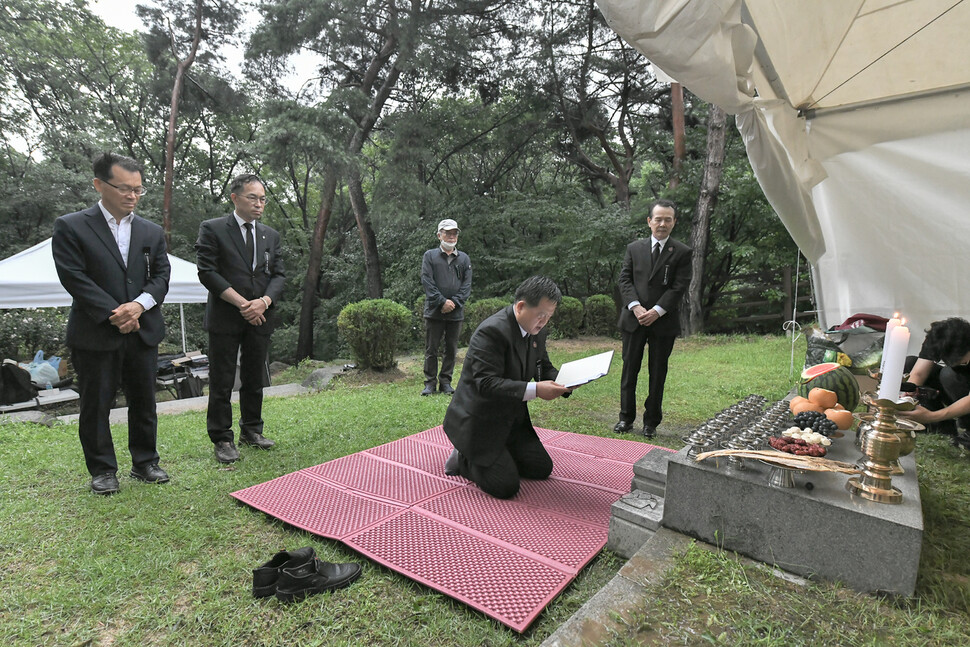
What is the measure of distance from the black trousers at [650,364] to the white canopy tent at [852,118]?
1339 mm

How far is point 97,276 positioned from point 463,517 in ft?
7.90

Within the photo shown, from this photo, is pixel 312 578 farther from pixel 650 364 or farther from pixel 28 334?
pixel 28 334

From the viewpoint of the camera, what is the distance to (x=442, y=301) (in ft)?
18.5

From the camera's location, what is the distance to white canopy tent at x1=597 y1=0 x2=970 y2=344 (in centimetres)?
216

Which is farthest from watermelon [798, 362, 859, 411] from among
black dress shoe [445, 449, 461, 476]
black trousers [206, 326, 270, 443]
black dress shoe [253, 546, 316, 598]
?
black trousers [206, 326, 270, 443]

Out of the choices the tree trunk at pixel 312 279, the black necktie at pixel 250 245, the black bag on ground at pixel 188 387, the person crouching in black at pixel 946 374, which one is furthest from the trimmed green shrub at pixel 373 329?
the tree trunk at pixel 312 279

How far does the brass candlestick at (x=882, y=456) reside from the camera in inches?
64.4

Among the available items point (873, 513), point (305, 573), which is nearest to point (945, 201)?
point (873, 513)

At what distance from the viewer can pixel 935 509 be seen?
2.29m

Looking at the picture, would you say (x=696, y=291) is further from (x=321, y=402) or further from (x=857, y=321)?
(x=321, y=402)

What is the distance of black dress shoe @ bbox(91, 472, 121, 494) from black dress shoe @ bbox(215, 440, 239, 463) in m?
0.59

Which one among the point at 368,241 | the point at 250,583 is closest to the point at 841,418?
the point at 250,583

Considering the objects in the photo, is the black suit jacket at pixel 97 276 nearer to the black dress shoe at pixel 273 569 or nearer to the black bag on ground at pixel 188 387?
the black dress shoe at pixel 273 569

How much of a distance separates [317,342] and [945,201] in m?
16.9
